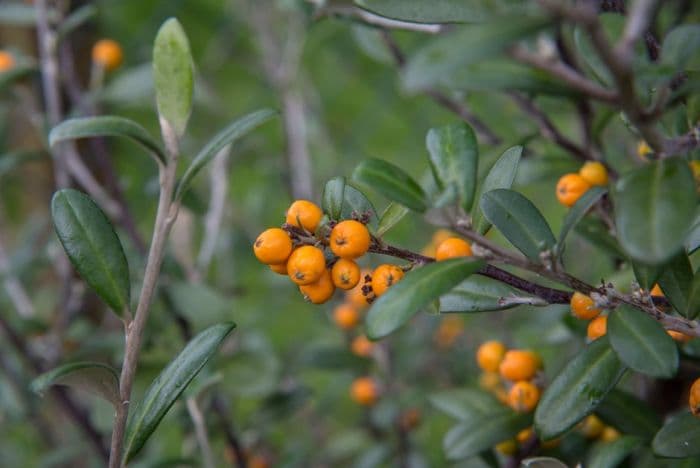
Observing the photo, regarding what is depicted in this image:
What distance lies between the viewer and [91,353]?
130 centimetres

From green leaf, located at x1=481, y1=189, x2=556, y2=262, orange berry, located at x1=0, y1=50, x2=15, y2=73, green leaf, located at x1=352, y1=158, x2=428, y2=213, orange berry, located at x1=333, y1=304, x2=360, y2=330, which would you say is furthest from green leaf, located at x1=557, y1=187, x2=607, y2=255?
orange berry, located at x1=0, y1=50, x2=15, y2=73

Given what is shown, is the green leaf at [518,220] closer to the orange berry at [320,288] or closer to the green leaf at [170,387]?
the orange berry at [320,288]

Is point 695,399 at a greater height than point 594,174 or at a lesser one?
lesser

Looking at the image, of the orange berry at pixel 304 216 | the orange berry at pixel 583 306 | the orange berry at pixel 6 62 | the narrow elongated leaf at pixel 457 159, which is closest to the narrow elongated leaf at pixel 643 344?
the orange berry at pixel 583 306

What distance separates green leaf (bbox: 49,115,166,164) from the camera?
0.66 m

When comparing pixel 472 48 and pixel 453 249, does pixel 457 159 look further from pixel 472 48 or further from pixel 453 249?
pixel 472 48

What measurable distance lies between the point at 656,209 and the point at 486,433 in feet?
1.51

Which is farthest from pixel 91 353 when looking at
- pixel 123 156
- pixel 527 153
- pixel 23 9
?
pixel 123 156

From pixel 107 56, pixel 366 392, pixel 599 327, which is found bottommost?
pixel 366 392

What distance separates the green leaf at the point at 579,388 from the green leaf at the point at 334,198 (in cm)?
26

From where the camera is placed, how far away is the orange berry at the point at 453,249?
63cm

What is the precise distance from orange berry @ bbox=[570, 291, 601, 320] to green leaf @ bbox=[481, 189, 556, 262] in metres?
0.05

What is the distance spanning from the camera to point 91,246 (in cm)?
72

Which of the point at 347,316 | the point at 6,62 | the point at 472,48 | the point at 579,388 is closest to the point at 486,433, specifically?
the point at 579,388
